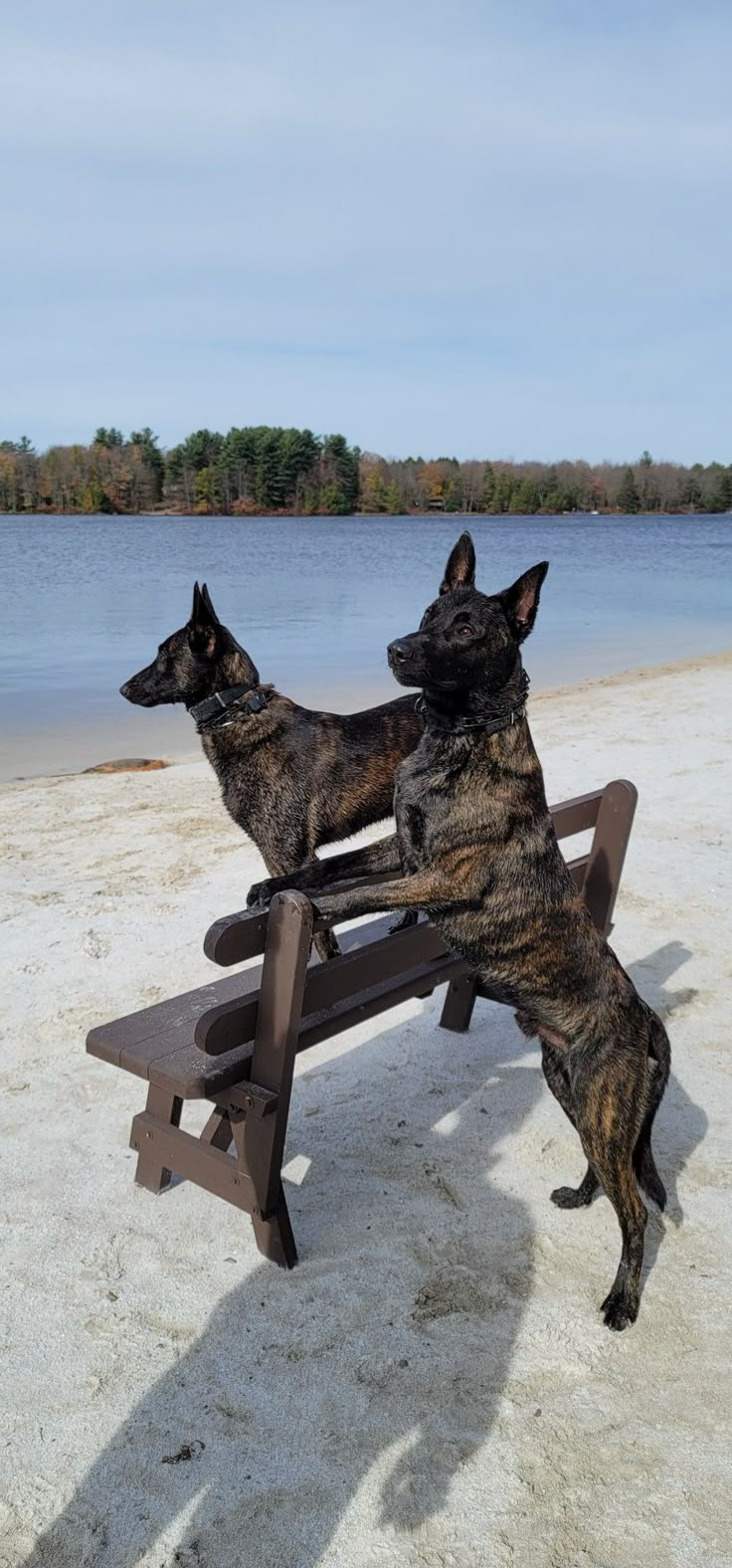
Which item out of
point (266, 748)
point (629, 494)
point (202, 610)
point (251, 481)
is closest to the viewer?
point (202, 610)

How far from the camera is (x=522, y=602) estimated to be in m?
2.97

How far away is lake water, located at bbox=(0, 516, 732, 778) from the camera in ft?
49.8

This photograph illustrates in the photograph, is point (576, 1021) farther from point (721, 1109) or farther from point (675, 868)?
point (675, 868)

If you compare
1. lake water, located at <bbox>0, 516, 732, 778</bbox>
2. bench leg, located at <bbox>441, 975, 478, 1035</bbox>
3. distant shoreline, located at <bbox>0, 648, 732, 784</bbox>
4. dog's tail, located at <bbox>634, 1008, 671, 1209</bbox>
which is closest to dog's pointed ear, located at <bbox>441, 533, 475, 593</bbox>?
dog's tail, located at <bbox>634, 1008, 671, 1209</bbox>

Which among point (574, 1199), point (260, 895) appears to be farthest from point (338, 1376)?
point (260, 895)

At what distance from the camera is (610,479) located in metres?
129

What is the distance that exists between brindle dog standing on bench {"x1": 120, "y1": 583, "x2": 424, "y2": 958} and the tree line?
95.9m

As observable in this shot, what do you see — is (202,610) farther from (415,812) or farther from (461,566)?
(415,812)

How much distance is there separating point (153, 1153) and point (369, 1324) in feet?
3.20


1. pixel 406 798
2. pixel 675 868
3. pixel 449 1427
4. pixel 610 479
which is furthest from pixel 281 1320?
pixel 610 479

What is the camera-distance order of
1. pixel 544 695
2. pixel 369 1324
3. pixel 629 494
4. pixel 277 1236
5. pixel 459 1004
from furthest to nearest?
pixel 629 494 → pixel 544 695 → pixel 459 1004 → pixel 277 1236 → pixel 369 1324

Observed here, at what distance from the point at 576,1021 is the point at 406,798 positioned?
82 centimetres

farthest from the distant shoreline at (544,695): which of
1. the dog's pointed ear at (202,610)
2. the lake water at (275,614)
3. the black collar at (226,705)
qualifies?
the dog's pointed ear at (202,610)

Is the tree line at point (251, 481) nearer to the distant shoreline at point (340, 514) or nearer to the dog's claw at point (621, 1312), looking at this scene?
the distant shoreline at point (340, 514)
